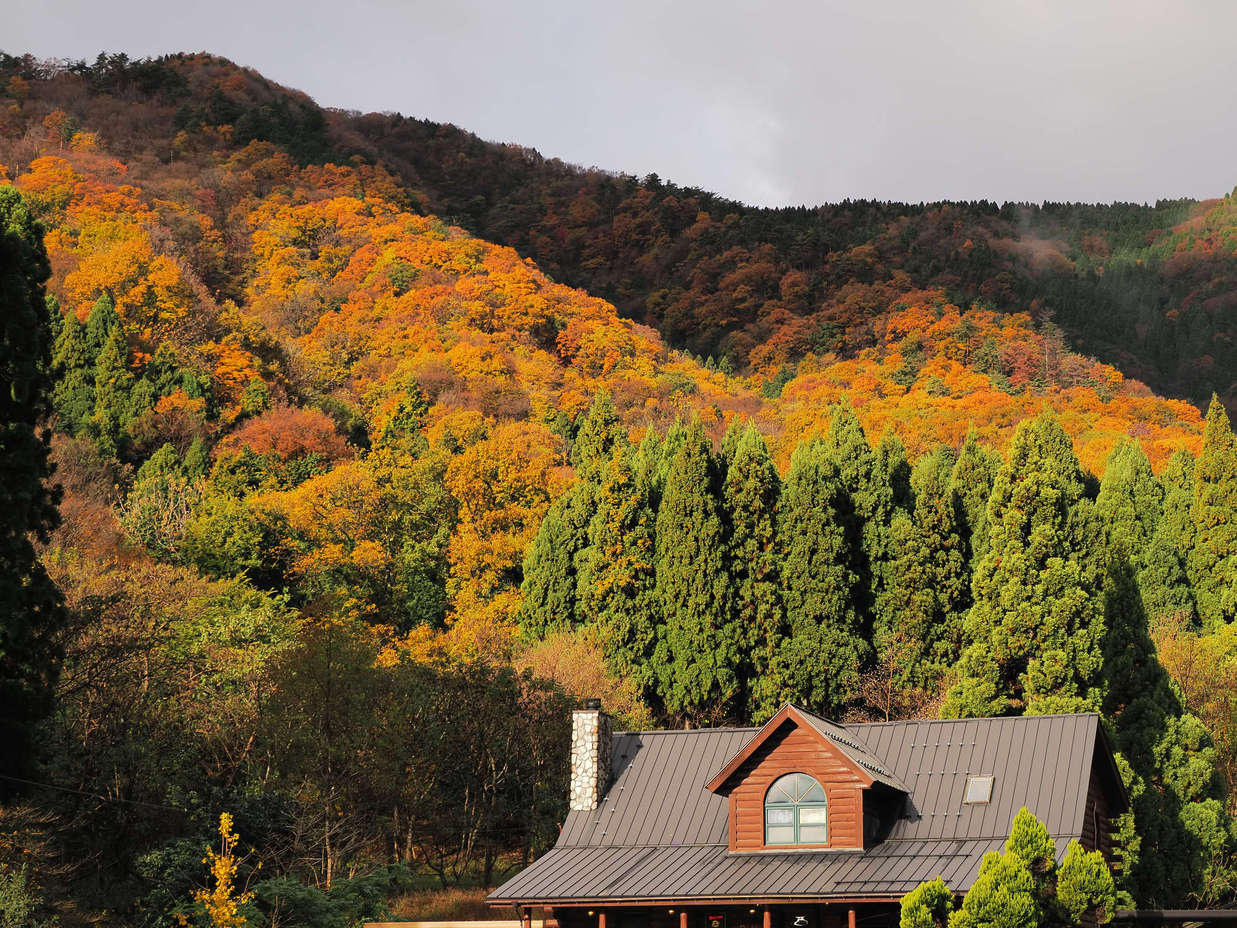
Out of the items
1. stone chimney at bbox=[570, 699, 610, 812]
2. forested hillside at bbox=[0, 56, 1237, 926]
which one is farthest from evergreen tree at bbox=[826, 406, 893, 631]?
stone chimney at bbox=[570, 699, 610, 812]

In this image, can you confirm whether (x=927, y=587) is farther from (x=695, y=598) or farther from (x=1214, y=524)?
(x=1214, y=524)

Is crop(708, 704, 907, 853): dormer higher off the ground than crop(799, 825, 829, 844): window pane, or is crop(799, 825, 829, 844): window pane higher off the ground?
crop(708, 704, 907, 853): dormer

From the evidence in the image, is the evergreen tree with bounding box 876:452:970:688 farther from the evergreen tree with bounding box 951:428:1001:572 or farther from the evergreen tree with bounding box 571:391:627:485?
the evergreen tree with bounding box 571:391:627:485

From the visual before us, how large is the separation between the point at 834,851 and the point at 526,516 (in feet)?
95.1

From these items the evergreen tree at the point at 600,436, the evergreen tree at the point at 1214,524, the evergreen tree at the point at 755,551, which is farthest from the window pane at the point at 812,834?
the evergreen tree at the point at 1214,524

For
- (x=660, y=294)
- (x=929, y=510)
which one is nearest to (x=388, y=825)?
(x=929, y=510)

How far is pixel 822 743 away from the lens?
83.0 feet

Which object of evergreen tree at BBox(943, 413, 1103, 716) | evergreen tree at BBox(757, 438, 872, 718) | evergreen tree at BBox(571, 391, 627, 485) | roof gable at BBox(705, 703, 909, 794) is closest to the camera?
roof gable at BBox(705, 703, 909, 794)

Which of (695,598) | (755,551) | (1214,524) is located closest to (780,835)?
(695,598)

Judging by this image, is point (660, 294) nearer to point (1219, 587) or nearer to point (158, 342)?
point (158, 342)

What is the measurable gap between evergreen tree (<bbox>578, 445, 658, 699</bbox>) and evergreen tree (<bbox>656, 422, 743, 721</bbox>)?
0.57 m

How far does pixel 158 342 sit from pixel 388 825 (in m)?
40.5

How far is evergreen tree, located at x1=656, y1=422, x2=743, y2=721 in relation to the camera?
137 ft

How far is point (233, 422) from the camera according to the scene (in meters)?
65.9
